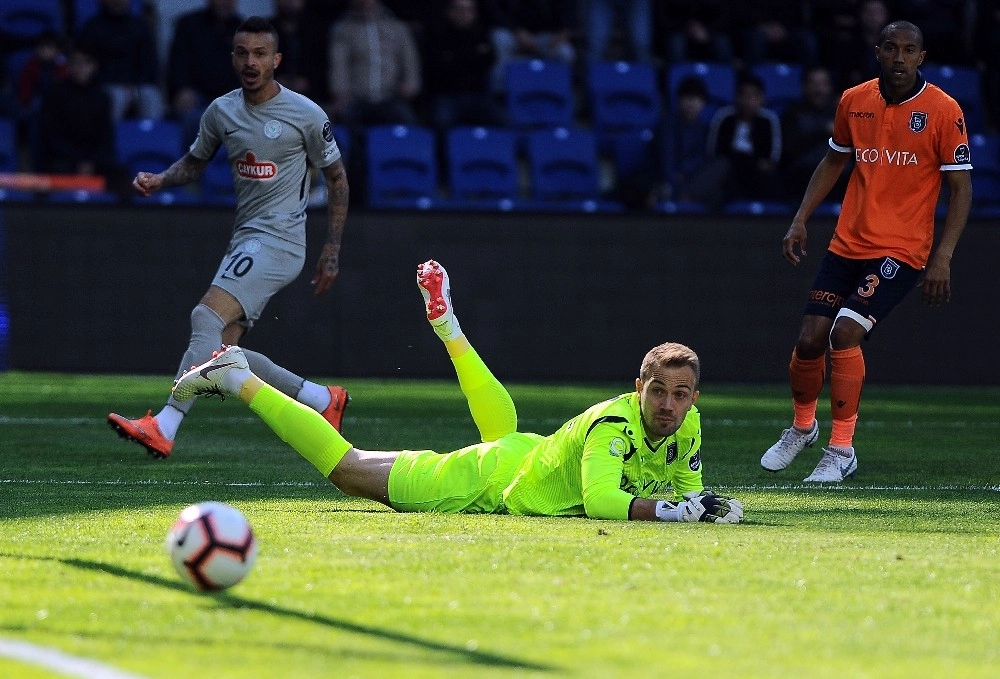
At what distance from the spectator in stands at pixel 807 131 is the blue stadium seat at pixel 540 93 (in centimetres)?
237

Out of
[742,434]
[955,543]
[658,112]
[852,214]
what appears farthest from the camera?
[658,112]

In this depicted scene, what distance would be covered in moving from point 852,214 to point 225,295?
3372mm

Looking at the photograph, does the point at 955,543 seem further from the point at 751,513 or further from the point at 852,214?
the point at 852,214

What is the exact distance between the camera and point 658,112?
59.3ft

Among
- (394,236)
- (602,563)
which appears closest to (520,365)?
(394,236)

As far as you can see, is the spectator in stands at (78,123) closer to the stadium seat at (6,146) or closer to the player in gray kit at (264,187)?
the stadium seat at (6,146)

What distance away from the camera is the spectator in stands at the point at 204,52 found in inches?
682

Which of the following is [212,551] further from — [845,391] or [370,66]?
[370,66]

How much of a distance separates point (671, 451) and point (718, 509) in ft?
1.14

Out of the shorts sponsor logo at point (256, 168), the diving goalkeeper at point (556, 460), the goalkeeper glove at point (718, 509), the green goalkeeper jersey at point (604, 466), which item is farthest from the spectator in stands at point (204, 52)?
the goalkeeper glove at point (718, 509)

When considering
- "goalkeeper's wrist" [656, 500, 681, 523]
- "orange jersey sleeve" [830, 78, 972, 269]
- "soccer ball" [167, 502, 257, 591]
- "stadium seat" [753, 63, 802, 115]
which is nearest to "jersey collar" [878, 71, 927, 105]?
"orange jersey sleeve" [830, 78, 972, 269]

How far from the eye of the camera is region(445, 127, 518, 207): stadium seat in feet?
56.3

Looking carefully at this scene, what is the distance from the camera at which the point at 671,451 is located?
6602mm

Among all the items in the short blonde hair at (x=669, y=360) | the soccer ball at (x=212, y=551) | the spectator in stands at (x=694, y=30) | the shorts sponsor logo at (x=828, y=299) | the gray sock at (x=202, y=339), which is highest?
the spectator in stands at (x=694, y=30)
